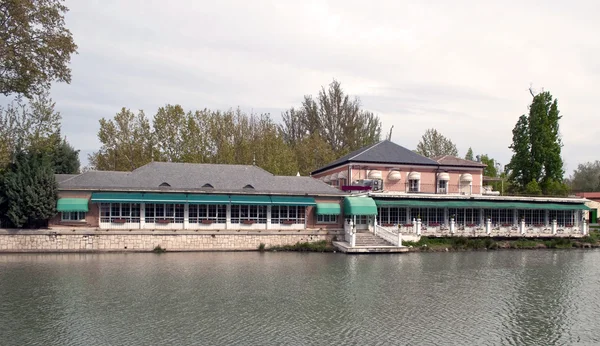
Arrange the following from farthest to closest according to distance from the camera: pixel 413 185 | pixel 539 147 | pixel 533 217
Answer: pixel 539 147
pixel 413 185
pixel 533 217

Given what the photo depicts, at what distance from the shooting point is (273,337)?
14375mm

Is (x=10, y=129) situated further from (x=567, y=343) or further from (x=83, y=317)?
(x=567, y=343)

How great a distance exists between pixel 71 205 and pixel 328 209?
15881 mm

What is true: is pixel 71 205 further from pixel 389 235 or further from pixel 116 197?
pixel 389 235

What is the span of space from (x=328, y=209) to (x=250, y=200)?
17.4 ft

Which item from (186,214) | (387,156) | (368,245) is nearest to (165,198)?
(186,214)

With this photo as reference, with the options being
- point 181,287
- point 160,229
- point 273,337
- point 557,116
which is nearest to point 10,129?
point 160,229

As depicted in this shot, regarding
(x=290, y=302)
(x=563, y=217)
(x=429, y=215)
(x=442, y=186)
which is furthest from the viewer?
(x=563, y=217)

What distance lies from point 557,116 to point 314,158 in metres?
23.7

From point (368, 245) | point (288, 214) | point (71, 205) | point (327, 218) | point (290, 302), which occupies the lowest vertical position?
point (290, 302)

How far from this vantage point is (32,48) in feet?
93.9

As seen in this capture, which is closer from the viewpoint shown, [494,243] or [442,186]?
[494,243]

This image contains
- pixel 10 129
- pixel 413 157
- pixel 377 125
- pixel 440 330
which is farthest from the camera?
pixel 377 125

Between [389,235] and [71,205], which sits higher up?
[71,205]
